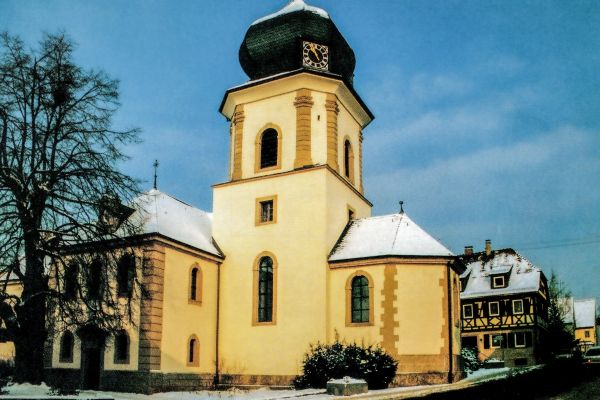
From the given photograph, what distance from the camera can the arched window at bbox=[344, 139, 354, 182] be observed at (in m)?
28.6

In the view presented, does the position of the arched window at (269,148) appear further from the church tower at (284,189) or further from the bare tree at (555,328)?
the bare tree at (555,328)

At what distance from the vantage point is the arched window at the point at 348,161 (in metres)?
28.6

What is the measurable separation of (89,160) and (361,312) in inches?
481

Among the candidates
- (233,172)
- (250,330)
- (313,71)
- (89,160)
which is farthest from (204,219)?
(89,160)

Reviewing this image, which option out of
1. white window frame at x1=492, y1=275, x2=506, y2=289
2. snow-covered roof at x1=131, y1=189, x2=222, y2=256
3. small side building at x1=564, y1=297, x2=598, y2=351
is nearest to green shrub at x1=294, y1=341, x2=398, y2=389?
snow-covered roof at x1=131, y1=189, x2=222, y2=256

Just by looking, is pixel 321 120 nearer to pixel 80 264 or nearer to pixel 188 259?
pixel 188 259

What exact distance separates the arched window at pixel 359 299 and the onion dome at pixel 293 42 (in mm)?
9111

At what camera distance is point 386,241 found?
24938 millimetres

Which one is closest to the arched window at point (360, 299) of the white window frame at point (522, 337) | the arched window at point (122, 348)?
the arched window at point (122, 348)

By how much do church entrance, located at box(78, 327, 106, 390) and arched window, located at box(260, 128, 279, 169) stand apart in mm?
9689

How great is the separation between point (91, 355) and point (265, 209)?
896 centimetres

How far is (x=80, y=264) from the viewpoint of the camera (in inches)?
645

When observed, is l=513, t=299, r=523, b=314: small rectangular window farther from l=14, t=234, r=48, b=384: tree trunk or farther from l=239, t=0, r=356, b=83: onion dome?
l=14, t=234, r=48, b=384: tree trunk

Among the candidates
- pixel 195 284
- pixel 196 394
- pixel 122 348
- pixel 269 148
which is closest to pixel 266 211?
pixel 269 148
